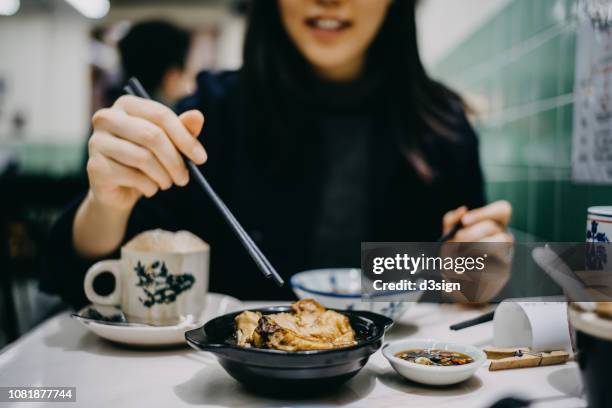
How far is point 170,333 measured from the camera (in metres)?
0.68

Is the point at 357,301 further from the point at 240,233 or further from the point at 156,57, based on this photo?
the point at 156,57

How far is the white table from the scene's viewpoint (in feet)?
1.79

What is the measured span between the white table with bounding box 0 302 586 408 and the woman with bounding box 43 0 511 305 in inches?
22.9

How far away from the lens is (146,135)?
687 mm

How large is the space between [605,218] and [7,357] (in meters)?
0.80

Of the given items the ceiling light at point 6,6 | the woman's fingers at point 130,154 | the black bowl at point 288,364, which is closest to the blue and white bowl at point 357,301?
the black bowl at point 288,364

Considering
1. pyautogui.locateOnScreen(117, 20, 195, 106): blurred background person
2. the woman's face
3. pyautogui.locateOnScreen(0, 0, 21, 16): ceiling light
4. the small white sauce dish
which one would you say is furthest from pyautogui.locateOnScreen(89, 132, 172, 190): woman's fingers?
pyautogui.locateOnScreen(117, 20, 195, 106): blurred background person

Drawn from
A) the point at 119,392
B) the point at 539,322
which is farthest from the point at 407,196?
the point at 119,392

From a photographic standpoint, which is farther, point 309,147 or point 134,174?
point 309,147

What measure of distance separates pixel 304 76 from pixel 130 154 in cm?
80

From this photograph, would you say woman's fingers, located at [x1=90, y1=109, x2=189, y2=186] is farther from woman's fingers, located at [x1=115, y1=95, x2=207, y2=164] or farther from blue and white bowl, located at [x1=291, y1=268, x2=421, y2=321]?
blue and white bowl, located at [x1=291, y1=268, x2=421, y2=321]

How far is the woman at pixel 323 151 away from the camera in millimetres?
1312

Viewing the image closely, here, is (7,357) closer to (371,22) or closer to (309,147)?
(309,147)

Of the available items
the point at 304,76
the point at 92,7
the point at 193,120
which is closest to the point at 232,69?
the point at 304,76
